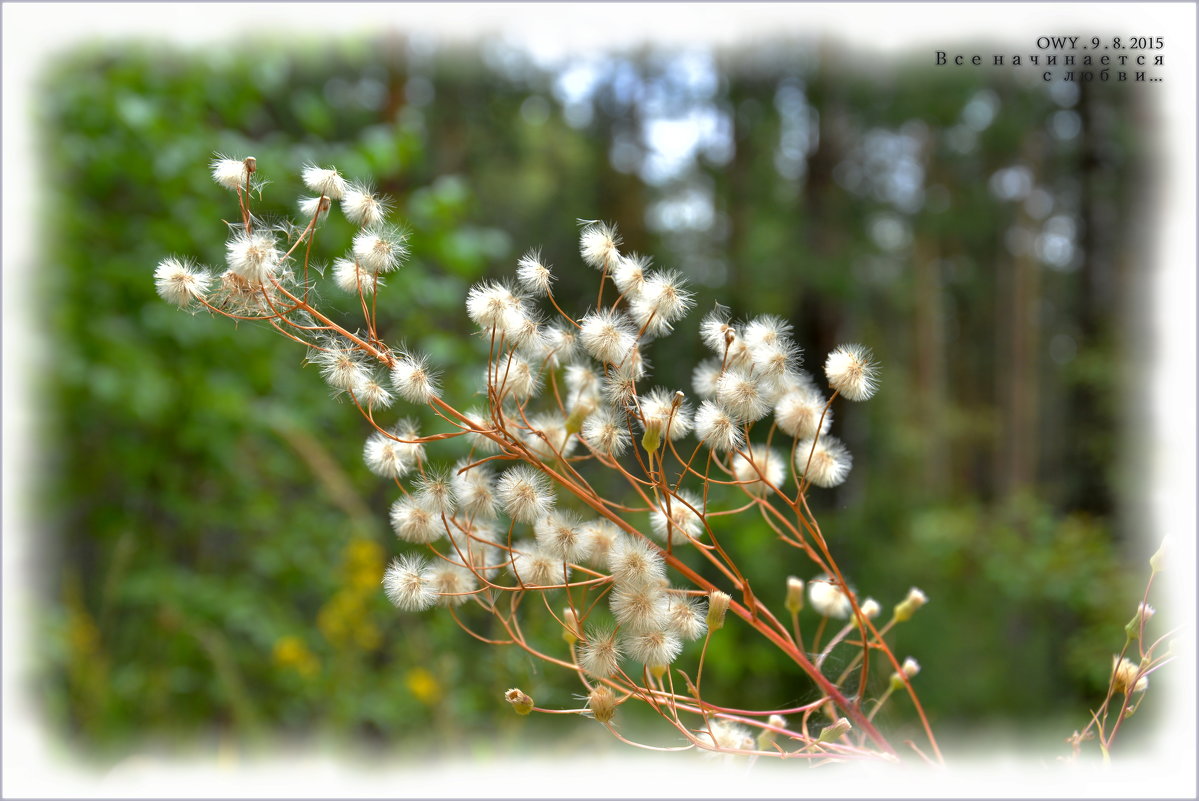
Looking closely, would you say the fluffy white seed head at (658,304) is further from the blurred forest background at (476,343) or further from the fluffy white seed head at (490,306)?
the blurred forest background at (476,343)

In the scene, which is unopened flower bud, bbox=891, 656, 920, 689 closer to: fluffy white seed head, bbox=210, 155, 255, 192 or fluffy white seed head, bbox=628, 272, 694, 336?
fluffy white seed head, bbox=628, 272, 694, 336

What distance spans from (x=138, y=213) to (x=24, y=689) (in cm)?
117

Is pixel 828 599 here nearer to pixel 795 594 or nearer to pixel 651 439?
pixel 795 594

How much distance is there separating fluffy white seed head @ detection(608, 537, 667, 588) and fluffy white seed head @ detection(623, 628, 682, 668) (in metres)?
0.03

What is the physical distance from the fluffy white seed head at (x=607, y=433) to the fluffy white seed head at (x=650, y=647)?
13 centimetres

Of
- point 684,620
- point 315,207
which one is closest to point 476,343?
point 315,207

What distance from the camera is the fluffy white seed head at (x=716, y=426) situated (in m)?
0.55

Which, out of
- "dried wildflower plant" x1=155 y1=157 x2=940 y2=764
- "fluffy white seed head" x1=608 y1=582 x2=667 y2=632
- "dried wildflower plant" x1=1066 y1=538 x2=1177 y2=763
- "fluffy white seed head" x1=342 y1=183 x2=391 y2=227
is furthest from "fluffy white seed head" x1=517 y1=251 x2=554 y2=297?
"dried wildflower plant" x1=1066 y1=538 x2=1177 y2=763

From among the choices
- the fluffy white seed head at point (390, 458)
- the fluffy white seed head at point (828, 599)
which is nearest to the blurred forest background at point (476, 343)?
the fluffy white seed head at point (828, 599)

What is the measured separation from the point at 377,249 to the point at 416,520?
0.61 ft

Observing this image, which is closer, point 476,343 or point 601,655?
point 601,655

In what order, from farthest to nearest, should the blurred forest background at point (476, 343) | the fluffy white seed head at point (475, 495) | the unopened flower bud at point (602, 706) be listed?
the blurred forest background at point (476, 343) → the fluffy white seed head at point (475, 495) → the unopened flower bud at point (602, 706)

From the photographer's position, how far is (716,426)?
0.56 meters

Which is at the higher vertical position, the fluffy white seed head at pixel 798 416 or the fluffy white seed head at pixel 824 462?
the fluffy white seed head at pixel 798 416
